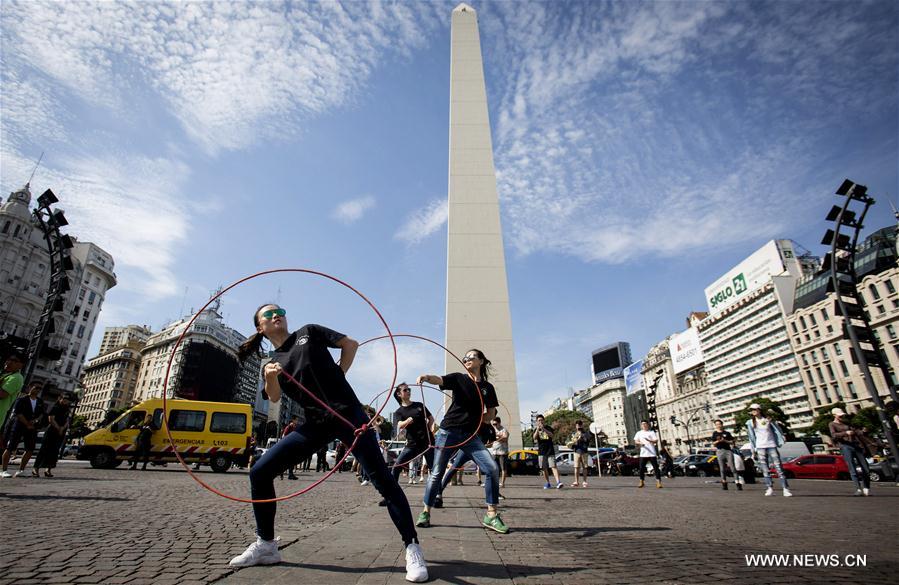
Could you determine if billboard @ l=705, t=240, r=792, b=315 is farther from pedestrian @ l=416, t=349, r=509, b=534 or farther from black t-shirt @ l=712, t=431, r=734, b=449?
pedestrian @ l=416, t=349, r=509, b=534

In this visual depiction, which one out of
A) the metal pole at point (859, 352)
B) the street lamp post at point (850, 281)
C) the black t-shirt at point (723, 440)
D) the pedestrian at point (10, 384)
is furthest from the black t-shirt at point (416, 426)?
the street lamp post at point (850, 281)

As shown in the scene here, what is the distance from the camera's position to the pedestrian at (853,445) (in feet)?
30.9

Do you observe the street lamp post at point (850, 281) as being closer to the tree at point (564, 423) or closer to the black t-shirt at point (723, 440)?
the black t-shirt at point (723, 440)

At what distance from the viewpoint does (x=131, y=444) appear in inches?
619

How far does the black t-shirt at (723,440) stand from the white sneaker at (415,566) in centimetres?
1132

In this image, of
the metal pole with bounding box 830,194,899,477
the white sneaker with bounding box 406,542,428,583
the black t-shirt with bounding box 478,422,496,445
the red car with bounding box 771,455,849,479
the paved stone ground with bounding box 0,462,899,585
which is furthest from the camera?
the red car with bounding box 771,455,849,479

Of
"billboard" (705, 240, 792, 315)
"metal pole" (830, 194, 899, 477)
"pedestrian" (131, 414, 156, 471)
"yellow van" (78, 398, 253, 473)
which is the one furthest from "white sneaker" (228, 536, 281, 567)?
"billboard" (705, 240, 792, 315)

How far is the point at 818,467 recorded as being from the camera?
21.0 metres

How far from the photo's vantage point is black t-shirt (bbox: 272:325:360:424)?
3037 millimetres

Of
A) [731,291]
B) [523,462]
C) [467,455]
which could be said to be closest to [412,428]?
[467,455]

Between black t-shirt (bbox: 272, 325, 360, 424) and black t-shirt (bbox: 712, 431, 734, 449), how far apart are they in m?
11.5

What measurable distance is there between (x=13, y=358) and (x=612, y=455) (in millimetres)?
38792

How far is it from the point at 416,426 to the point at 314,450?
4.18 meters

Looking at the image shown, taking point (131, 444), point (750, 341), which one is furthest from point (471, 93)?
point (750, 341)
